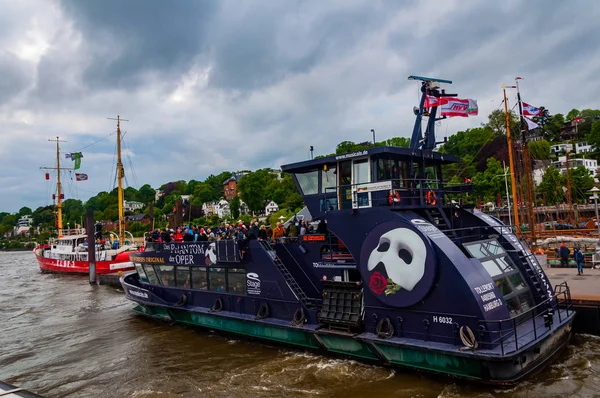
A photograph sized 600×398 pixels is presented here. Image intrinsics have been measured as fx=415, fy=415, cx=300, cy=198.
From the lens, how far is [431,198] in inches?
432

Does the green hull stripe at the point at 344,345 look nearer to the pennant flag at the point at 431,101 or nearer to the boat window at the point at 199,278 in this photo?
the boat window at the point at 199,278

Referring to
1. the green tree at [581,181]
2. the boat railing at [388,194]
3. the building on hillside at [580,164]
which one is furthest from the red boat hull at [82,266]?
the building on hillside at [580,164]

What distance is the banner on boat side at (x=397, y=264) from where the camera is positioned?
29.9ft

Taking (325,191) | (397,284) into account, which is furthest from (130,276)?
(397,284)

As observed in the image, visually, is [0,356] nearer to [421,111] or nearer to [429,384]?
[429,384]

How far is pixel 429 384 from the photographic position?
29.8ft

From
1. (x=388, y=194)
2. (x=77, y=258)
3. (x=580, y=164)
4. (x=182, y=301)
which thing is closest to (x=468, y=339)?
(x=388, y=194)

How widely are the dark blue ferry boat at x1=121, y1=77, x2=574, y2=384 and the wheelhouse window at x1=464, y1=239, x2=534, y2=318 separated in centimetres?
4

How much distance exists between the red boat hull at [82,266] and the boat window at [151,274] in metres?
22.8

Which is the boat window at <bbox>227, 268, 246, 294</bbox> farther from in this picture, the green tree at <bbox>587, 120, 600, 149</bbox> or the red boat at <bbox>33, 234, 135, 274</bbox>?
the green tree at <bbox>587, 120, 600, 149</bbox>

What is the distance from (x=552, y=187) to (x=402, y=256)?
59.1 metres

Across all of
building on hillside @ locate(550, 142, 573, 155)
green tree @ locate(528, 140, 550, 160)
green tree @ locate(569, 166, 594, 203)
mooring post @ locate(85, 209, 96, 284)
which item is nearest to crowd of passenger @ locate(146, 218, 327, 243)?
mooring post @ locate(85, 209, 96, 284)

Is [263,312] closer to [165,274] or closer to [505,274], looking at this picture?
[165,274]

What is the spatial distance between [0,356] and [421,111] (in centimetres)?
1644
